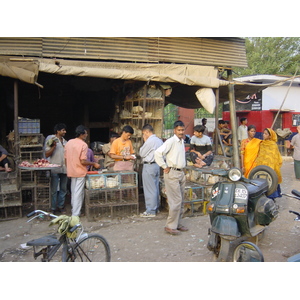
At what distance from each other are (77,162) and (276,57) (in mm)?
19849

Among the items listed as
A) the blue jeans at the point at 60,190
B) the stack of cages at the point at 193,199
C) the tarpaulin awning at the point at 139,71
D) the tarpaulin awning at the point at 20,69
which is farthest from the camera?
the tarpaulin awning at the point at 139,71

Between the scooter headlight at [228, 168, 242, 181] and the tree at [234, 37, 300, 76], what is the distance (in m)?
19.2

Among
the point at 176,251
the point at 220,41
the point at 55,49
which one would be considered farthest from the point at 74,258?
the point at 220,41

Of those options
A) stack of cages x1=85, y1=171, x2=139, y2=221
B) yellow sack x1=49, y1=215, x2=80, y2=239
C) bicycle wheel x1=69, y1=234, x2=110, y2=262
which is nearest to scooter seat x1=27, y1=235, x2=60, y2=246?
yellow sack x1=49, y1=215, x2=80, y2=239

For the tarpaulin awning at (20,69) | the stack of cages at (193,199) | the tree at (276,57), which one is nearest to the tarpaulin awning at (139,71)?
the tarpaulin awning at (20,69)

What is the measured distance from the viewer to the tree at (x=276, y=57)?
71.7 feet

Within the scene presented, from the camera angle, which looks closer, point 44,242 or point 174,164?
point 44,242

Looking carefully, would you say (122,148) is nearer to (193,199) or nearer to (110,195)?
(110,195)

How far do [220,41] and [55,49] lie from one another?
14.6 feet

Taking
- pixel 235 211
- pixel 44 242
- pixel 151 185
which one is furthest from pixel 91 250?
pixel 151 185

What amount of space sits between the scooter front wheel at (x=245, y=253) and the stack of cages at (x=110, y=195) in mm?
3110

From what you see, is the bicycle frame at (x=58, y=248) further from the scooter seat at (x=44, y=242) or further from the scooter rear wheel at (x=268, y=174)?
the scooter rear wheel at (x=268, y=174)

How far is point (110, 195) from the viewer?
687cm

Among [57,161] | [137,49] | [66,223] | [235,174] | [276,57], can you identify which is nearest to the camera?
[66,223]
